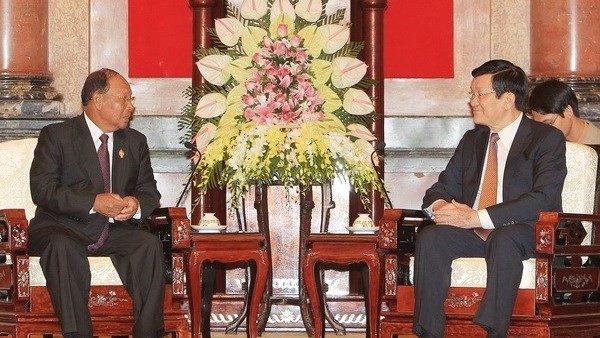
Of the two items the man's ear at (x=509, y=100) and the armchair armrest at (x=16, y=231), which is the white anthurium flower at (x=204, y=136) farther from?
the man's ear at (x=509, y=100)

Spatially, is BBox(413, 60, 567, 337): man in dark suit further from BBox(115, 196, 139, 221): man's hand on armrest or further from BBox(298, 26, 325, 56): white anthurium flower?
BBox(115, 196, 139, 221): man's hand on armrest

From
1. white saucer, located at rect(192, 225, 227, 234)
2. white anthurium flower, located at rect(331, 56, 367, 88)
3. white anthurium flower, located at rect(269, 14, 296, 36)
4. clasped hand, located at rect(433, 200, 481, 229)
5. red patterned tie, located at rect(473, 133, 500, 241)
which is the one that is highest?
white anthurium flower, located at rect(269, 14, 296, 36)

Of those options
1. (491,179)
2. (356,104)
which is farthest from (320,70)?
(491,179)

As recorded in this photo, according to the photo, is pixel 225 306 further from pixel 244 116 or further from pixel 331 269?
pixel 244 116

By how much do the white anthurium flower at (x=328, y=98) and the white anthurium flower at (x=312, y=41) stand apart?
0.58 feet

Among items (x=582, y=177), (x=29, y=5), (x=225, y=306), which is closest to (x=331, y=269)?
(x=225, y=306)

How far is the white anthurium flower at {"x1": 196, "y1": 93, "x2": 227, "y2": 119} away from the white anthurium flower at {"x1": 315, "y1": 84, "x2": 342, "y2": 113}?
507 millimetres

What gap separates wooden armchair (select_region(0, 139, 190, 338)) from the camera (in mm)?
5469

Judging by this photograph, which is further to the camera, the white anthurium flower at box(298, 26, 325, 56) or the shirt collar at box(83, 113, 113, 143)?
the white anthurium flower at box(298, 26, 325, 56)

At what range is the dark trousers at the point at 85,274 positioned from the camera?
5367mm

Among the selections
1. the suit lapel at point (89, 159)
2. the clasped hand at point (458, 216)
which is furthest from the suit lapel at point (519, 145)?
the suit lapel at point (89, 159)

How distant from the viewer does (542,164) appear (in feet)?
18.4

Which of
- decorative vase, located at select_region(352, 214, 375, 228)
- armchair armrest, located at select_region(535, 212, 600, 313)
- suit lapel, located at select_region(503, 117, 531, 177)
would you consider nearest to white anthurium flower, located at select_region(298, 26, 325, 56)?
decorative vase, located at select_region(352, 214, 375, 228)

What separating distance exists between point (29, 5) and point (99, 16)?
1.62 feet
